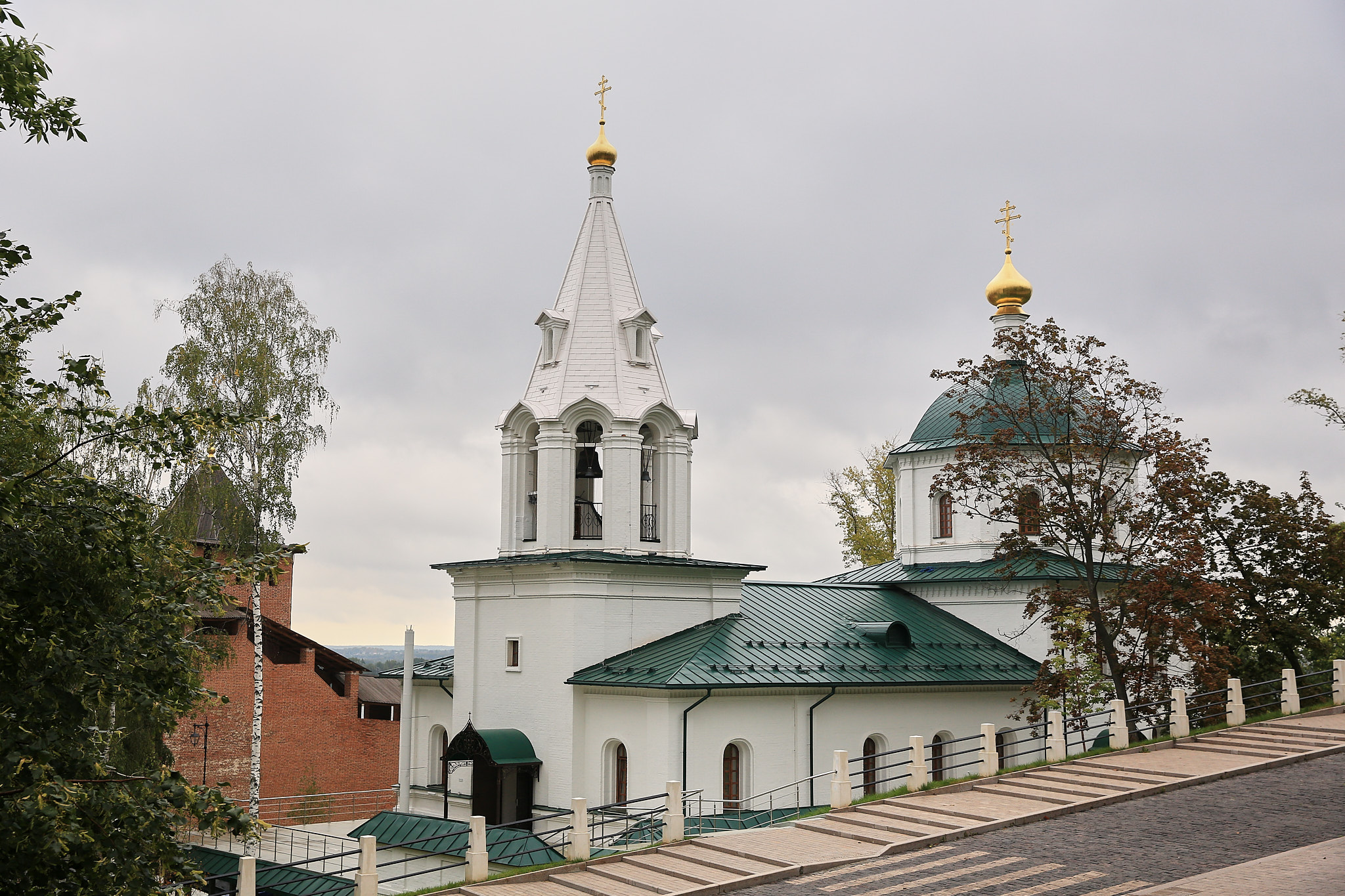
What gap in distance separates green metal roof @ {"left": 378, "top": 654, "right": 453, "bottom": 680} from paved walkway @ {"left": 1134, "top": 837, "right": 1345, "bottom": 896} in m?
17.2

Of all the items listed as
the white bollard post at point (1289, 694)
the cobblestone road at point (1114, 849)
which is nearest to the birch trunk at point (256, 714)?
the cobblestone road at point (1114, 849)

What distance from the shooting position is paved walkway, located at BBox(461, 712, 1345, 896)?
13.9m

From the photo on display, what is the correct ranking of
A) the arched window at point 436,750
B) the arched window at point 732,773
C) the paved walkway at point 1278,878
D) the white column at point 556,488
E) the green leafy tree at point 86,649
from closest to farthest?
the green leafy tree at point 86,649 → the paved walkway at point 1278,878 → the arched window at point 732,773 → the white column at point 556,488 → the arched window at point 436,750

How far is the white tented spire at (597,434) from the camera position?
2431 centimetres

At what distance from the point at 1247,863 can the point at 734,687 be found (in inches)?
400

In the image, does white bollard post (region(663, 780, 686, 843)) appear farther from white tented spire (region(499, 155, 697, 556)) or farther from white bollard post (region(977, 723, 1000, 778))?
white tented spire (region(499, 155, 697, 556))

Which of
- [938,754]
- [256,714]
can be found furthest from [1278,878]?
[256,714]

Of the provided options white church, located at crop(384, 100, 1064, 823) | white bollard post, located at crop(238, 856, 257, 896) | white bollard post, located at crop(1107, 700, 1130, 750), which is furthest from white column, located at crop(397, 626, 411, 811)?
white bollard post, located at crop(1107, 700, 1130, 750)

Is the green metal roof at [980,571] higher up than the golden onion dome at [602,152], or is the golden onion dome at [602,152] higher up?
the golden onion dome at [602,152]

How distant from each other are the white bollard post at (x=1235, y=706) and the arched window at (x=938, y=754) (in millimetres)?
5655

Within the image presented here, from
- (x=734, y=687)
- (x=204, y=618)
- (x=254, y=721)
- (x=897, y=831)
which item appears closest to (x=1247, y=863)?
(x=897, y=831)

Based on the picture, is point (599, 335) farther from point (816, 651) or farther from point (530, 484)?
point (816, 651)

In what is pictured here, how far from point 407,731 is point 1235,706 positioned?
1726 cm

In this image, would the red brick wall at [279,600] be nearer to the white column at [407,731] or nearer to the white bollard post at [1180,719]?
the white column at [407,731]
